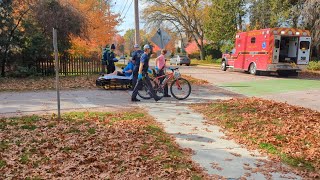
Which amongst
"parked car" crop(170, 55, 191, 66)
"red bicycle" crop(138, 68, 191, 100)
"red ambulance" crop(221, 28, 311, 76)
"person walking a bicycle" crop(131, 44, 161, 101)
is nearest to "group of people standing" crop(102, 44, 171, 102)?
"person walking a bicycle" crop(131, 44, 161, 101)

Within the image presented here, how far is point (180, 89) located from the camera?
35.6 ft

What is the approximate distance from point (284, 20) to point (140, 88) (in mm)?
20388

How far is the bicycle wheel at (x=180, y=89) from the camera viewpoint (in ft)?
35.1

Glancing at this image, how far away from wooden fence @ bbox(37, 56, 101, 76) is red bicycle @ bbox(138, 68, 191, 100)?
8.95 meters

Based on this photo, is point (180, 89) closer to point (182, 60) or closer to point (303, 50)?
point (303, 50)

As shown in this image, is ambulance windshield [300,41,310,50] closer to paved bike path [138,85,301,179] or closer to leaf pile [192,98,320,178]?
leaf pile [192,98,320,178]

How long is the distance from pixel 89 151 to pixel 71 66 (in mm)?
14230

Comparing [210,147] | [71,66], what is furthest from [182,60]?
[210,147]

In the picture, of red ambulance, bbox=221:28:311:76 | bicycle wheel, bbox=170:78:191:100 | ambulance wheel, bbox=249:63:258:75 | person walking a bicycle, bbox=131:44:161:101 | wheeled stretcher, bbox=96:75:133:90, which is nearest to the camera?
person walking a bicycle, bbox=131:44:161:101

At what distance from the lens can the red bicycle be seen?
34.6 feet

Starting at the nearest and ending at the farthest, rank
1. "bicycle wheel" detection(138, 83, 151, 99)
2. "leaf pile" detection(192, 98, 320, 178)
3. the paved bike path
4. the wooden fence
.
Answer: the paved bike path, "leaf pile" detection(192, 98, 320, 178), "bicycle wheel" detection(138, 83, 151, 99), the wooden fence

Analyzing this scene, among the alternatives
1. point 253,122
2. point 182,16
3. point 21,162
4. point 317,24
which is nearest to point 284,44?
point 317,24

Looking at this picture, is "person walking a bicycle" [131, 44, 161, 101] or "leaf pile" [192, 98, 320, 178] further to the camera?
"person walking a bicycle" [131, 44, 161, 101]

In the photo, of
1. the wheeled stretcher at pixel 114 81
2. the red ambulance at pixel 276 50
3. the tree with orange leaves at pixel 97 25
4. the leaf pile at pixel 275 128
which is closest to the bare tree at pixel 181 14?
the tree with orange leaves at pixel 97 25
